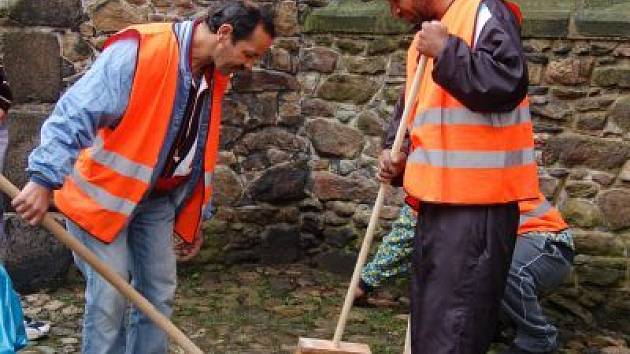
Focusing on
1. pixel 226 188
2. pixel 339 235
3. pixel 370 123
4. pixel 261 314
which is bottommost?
pixel 261 314

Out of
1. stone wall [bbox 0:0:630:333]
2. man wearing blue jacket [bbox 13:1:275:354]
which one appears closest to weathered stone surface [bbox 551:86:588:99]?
stone wall [bbox 0:0:630:333]

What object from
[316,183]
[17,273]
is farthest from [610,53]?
[17,273]

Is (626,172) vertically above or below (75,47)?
below

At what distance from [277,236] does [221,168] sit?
0.63m

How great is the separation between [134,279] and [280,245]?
2381 millimetres

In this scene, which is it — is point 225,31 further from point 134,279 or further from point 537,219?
point 537,219

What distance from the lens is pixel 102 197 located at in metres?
2.89

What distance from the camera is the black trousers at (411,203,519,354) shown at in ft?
8.35

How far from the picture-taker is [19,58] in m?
4.64

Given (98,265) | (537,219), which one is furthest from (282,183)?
(98,265)

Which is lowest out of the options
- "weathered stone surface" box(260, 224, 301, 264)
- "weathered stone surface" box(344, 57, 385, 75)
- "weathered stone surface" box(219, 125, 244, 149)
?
"weathered stone surface" box(260, 224, 301, 264)

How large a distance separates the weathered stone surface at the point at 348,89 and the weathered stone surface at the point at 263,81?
204 mm

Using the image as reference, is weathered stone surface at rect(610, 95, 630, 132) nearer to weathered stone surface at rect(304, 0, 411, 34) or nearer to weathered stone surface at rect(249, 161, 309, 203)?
weathered stone surface at rect(304, 0, 411, 34)

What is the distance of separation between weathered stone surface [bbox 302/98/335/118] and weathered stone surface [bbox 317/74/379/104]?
4 cm
